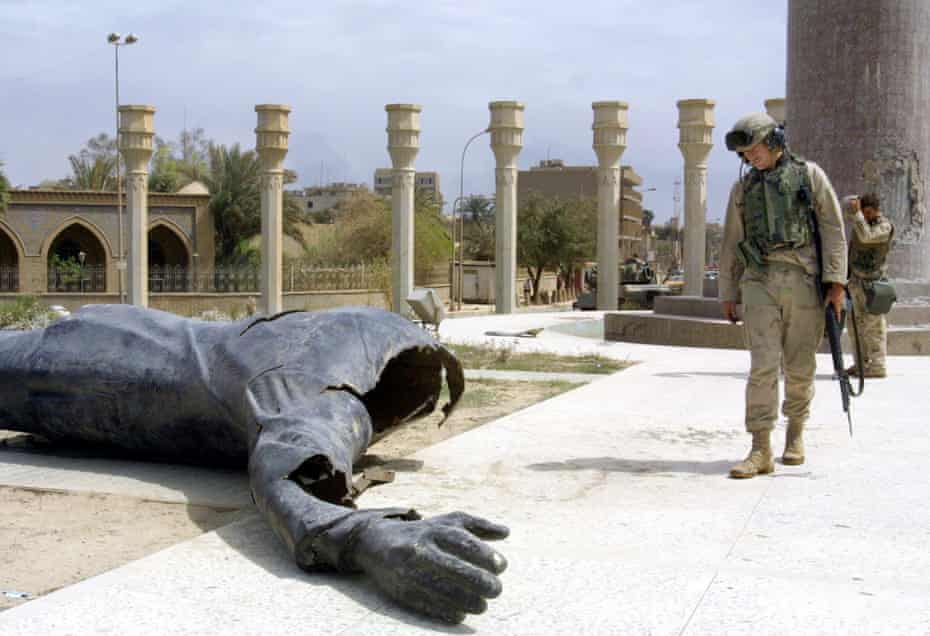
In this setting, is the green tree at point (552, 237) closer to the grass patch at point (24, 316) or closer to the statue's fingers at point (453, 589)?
the grass patch at point (24, 316)

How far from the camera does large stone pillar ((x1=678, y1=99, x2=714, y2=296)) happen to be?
1412 inches

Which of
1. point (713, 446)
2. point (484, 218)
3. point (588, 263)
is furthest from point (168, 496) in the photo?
point (484, 218)

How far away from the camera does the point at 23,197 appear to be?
46281 mm

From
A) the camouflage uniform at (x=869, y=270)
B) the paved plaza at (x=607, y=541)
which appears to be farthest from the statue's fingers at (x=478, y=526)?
the camouflage uniform at (x=869, y=270)

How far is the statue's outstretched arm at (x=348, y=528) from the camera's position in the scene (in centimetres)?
352

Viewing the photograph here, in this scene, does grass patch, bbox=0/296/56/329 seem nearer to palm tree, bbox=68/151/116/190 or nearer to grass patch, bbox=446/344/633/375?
grass patch, bbox=446/344/633/375

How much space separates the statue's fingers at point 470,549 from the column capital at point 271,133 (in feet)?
106

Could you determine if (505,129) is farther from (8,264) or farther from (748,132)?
(748,132)

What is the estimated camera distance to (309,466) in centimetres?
457

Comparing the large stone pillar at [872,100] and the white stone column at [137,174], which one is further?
the white stone column at [137,174]

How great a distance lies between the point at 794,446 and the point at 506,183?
101 feet

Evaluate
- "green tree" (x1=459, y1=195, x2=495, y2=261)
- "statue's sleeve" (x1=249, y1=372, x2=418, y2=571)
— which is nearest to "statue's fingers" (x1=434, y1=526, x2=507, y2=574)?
"statue's sleeve" (x1=249, y1=372, x2=418, y2=571)

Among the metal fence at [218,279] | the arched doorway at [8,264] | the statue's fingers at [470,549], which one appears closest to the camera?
the statue's fingers at [470,549]

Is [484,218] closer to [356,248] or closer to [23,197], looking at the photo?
[356,248]
